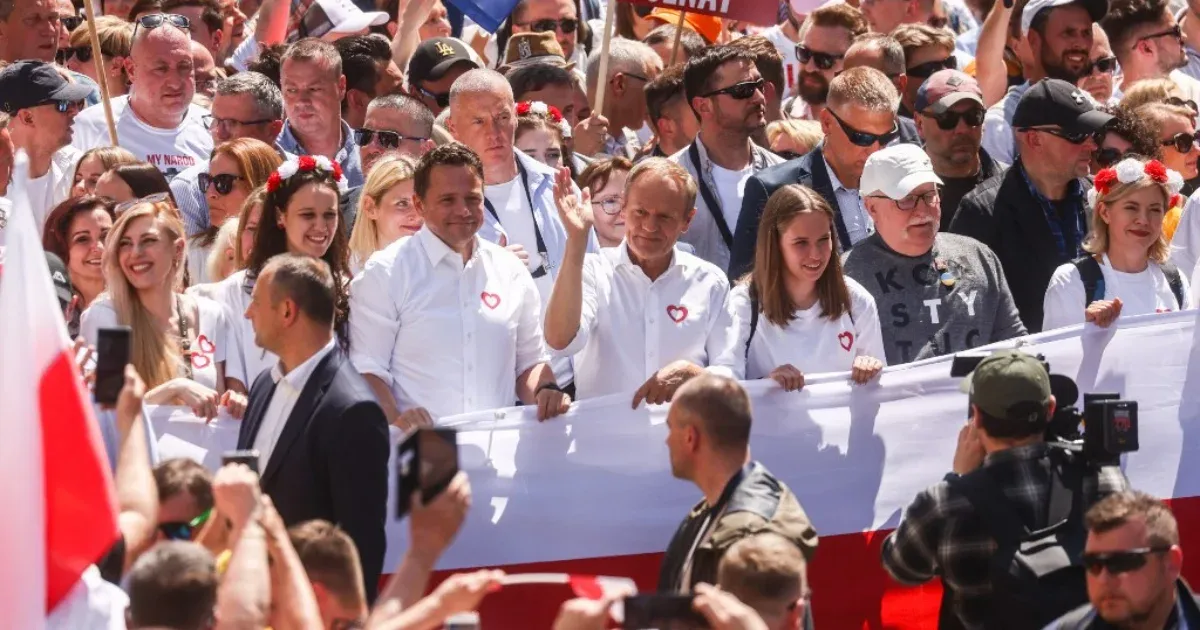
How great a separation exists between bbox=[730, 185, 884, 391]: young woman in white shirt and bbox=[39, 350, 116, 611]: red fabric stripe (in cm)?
327

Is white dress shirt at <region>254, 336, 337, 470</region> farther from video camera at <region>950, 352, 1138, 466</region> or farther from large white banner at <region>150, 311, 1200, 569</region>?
video camera at <region>950, 352, 1138, 466</region>

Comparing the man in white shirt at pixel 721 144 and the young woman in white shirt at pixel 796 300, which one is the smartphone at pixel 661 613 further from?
the man in white shirt at pixel 721 144

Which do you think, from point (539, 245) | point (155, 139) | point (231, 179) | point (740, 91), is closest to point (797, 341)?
point (539, 245)

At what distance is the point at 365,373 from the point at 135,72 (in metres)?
3.43

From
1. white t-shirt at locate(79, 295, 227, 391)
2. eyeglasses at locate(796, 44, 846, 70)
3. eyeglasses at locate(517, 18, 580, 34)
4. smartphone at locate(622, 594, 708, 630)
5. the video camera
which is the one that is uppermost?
eyeglasses at locate(517, 18, 580, 34)

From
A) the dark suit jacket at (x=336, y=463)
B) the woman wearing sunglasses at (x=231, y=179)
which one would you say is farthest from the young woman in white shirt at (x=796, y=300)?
the woman wearing sunglasses at (x=231, y=179)

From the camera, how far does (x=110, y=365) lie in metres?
5.76

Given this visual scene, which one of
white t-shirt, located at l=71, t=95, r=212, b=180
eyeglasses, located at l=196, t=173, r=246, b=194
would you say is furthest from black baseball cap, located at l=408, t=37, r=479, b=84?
eyeglasses, located at l=196, t=173, r=246, b=194

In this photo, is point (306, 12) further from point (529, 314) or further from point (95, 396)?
point (95, 396)

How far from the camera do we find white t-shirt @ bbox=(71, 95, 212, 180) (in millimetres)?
10570

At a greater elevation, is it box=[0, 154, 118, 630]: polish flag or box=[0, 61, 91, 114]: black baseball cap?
box=[0, 61, 91, 114]: black baseball cap

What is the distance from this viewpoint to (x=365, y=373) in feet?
25.5

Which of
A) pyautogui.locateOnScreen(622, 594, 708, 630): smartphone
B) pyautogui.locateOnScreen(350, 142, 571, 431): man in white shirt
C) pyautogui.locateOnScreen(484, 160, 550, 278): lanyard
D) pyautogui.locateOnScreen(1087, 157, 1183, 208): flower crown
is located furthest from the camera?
pyautogui.locateOnScreen(484, 160, 550, 278): lanyard

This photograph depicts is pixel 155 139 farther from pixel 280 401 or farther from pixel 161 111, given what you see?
pixel 280 401
